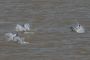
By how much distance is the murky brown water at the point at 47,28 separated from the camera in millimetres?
3057

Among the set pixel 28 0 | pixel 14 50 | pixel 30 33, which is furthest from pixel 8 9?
pixel 14 50

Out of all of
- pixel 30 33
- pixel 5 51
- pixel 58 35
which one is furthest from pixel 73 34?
pixel 5 51

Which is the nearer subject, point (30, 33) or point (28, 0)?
point (30, 33)

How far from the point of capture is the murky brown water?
3.06 m

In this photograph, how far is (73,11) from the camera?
12.3 ft

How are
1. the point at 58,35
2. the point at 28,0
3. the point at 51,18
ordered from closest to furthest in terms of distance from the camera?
the point at 58,35, the point at 51,18, the point at 28,0

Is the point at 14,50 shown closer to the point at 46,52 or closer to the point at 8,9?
the point at 46,52

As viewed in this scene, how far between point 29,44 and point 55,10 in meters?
0.68

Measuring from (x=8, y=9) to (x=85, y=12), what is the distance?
0.64m

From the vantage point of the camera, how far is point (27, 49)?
3.11 m

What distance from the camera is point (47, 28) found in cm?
343

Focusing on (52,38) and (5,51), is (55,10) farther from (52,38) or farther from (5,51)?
(5,51)

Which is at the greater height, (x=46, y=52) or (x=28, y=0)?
(x=28, y=0)

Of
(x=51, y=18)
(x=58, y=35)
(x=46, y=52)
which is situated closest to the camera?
(x=46, y=52)
